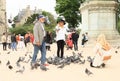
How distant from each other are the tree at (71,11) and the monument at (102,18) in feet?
91.9

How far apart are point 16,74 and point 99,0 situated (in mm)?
21076

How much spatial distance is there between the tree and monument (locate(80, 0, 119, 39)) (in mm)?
28023

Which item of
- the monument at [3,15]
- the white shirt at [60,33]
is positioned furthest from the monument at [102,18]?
the monument at [3,15]

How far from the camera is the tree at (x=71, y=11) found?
62.1m

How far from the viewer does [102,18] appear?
33.3m

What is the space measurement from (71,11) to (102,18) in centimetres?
2906

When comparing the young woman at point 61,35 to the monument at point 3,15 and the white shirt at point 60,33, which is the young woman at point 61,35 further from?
the monument at point 3,15

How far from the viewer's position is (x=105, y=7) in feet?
110

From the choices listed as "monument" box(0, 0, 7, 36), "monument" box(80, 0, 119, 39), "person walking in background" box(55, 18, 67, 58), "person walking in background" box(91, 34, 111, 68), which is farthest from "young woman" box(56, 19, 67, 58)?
"monument" box(0, 0, 7, 36)

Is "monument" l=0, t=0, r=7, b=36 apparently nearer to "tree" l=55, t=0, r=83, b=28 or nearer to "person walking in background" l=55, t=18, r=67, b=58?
"tree" l=55, t=0, r=83, b=28

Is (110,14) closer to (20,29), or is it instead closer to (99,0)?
(99,0)

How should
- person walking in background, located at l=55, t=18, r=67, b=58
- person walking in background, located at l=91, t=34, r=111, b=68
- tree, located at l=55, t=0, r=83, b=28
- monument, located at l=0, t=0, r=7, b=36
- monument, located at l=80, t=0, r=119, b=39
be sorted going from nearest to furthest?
person walking in background, located at l=91, t=34, r=111, b=68 < person walking in background, located at l=55, t=18, r=67, b=58 < monument, located at l=80, t=0, r=119, b=39 < tree, located at l=55, t=0, r=83, b=28 < monument, located at l=0, t=0, r=7, b=36

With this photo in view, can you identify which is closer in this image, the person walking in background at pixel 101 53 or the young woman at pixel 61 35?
the person walking in background at pixel 101 53

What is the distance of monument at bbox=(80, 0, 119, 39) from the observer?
109 ft
